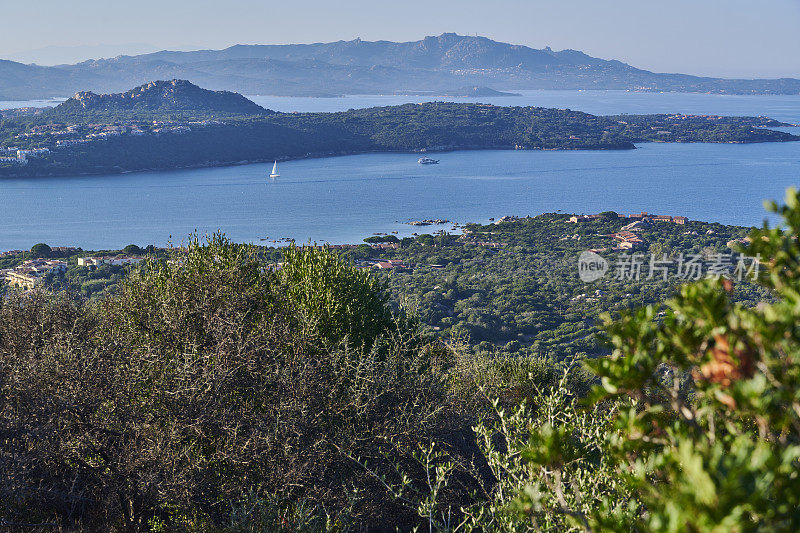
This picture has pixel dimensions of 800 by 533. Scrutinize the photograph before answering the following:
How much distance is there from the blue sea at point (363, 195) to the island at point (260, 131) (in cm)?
525

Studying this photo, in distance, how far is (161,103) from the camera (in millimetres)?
145000

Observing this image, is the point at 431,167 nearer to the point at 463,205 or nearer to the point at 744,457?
the point at 463,205

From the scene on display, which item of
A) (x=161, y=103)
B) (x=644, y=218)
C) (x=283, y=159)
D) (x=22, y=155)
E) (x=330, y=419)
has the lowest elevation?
(x=644, y=218)

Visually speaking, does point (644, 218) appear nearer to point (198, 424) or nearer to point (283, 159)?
point (198, 424)

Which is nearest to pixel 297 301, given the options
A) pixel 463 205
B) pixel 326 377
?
pixel 326 377

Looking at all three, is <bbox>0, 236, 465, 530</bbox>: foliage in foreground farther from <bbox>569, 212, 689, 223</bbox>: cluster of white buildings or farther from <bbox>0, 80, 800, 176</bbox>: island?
<bbox>0, 80, 800, 176</bbox>: island

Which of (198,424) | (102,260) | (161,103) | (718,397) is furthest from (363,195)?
(161,103)

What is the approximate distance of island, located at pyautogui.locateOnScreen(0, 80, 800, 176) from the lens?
94.6 m

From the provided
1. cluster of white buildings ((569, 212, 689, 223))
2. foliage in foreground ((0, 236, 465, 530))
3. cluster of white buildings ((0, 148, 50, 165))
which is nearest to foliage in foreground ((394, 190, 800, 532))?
foliage in foreground ((0, 236, 465, 530))

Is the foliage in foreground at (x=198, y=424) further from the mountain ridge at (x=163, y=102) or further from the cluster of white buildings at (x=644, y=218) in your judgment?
the mountain ridge at (x=163, y=102)

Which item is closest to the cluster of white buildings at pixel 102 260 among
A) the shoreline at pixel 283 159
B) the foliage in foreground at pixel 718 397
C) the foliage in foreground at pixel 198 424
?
the foliage in foreground at pixel 198 424

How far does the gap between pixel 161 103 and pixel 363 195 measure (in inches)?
3391

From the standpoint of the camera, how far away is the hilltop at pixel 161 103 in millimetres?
132375

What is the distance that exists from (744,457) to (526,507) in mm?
1461
